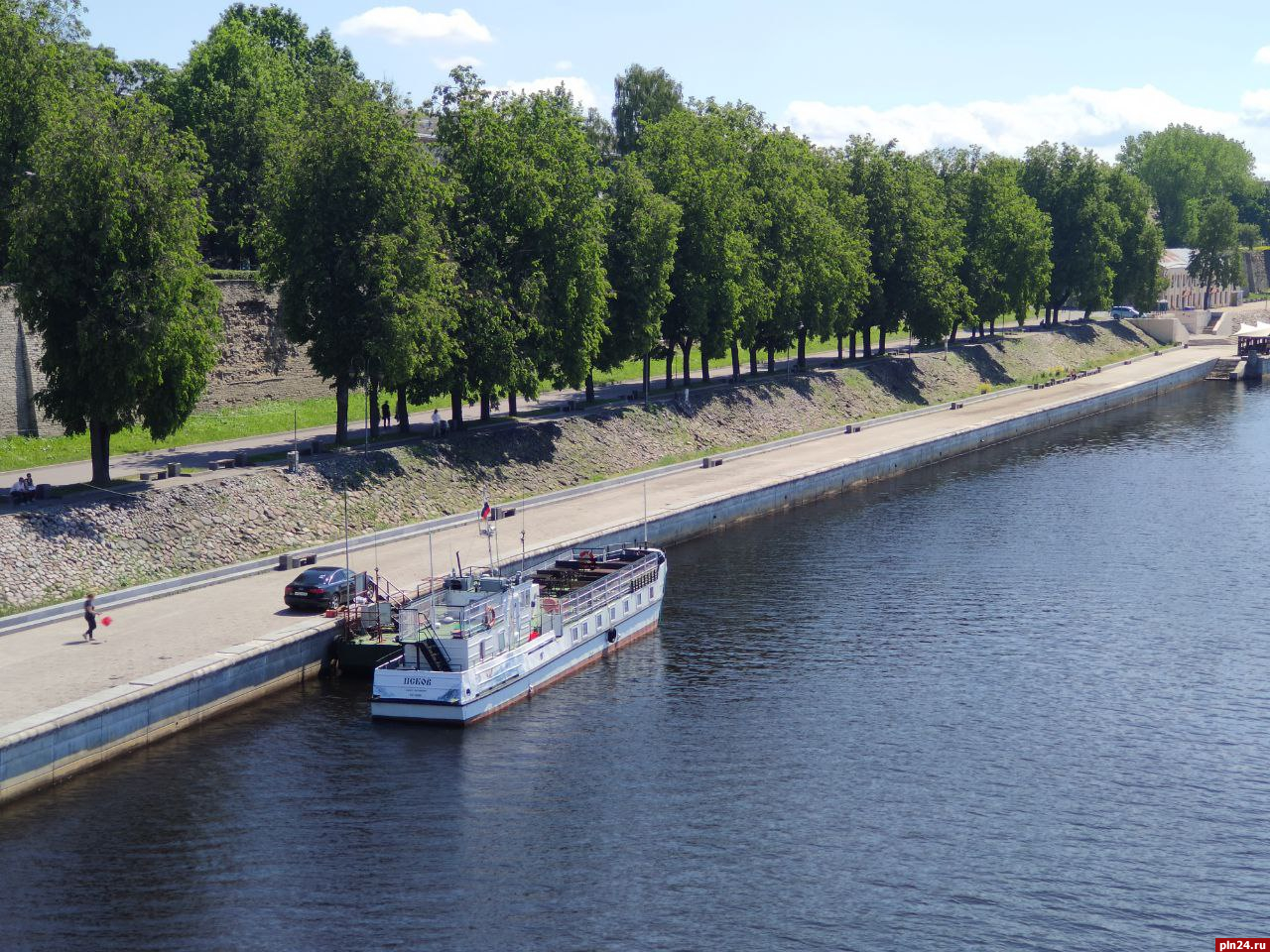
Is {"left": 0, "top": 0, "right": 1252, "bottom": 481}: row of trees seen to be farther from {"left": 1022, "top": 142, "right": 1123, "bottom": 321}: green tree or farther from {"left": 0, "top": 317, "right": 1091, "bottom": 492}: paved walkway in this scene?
{"left": 1022, "top": 142, "right": 1123, "bottom": 321}: green tree

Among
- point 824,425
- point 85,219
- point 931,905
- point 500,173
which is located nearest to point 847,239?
point 824,425

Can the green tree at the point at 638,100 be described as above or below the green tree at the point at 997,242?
above

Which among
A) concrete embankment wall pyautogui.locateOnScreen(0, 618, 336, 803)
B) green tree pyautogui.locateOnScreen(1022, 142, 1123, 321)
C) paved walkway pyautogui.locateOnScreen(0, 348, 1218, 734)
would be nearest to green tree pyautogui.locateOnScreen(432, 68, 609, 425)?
paved walkway pyautogui.locateOnScreen(0, 348, 1218, 734)

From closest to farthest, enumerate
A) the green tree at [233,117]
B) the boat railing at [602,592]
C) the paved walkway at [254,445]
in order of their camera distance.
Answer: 1. the boat railing at [602,592]
2. the paved walkway at [254,445]
3. the green tree at [233,117]

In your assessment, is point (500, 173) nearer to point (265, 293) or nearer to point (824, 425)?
point (265, 293)

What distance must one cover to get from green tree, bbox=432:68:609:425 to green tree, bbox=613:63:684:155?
64.8m

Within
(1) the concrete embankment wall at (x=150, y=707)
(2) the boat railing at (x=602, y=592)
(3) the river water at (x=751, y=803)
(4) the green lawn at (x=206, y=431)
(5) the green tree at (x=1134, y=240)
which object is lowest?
(3) the river water at (x=751, y=803)

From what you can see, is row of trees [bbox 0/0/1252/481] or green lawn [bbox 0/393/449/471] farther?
green lawn [bbox 0/393/449/471]

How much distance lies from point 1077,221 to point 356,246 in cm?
12360

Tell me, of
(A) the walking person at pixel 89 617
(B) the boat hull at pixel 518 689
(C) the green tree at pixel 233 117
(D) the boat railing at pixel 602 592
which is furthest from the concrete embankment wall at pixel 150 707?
(C) the green tree at pixel 233 117

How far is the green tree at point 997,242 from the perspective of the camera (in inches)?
5802

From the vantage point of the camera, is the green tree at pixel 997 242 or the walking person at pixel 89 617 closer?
the walking person at pixel 89 617

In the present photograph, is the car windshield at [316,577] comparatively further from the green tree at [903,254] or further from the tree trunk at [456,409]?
the green tree at [903,254]

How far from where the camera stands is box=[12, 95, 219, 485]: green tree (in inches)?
2336
